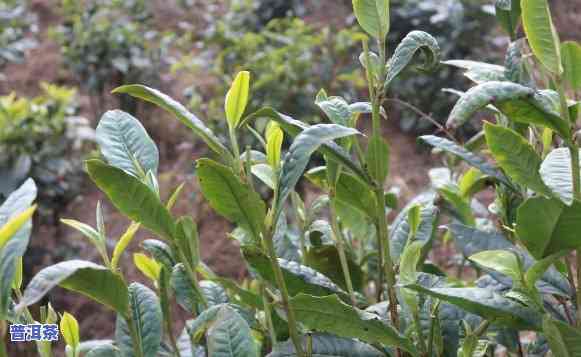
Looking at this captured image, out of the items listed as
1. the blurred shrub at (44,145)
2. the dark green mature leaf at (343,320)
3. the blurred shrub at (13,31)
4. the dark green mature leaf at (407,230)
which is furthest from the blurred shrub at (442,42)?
the dark green mature leaf at (343,320)

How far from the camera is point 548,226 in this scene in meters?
0.85

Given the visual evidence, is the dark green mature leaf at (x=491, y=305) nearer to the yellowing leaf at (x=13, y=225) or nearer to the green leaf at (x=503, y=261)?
the green leaf at (x=503, y=261)

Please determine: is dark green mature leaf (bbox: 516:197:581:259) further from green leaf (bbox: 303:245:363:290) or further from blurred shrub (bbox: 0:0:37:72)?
blurred shrub (bbox: 0:0:37:72)

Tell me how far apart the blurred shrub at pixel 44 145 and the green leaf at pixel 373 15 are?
238cm

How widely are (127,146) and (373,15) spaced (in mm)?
370

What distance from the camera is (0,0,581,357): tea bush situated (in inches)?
33.1

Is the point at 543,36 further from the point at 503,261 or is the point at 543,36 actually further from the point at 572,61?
the point at 503,261

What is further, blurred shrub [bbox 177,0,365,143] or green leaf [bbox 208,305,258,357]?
blurred shrub [bbox 177,0,365,143]

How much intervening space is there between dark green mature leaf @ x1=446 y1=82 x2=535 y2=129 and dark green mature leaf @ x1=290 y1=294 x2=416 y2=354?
0.77ft

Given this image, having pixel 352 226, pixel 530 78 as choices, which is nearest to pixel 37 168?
pixel 352 226

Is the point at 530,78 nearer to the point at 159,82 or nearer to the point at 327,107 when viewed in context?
the point at 327,107

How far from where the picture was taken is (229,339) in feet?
2.98

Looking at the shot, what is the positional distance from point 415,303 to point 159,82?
160 inches

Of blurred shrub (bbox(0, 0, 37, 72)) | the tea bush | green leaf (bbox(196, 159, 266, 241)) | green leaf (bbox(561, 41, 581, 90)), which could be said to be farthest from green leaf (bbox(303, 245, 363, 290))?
blurred shrub (bbox(0, 0, 37, 72))
